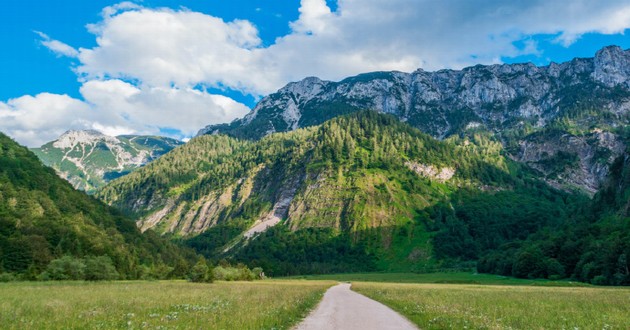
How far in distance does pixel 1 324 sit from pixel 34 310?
7.07 meters

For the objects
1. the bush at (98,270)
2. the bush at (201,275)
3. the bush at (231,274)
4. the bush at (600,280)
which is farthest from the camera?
the bush at (231,274)

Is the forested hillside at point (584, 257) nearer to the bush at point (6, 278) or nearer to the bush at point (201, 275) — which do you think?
the bush at point (201, 275)

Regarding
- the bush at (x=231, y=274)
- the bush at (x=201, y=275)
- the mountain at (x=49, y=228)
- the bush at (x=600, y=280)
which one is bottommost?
the bush at (x=231, y=274)

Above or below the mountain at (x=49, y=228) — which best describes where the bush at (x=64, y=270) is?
below

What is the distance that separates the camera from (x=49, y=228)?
132 m

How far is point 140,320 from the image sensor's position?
77.9 ft

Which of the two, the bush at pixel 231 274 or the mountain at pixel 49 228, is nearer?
Result: the mountain at pixel 49 228

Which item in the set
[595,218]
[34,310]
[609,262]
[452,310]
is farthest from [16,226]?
[595,218]

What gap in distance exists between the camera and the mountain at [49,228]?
110 meters

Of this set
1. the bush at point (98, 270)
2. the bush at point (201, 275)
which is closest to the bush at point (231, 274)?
the bush at point (201, 275)

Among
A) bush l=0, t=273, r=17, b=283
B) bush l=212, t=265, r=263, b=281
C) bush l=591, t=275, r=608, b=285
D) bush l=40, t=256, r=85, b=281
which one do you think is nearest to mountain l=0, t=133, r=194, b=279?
bush l=0, t=273, r=17, b=283

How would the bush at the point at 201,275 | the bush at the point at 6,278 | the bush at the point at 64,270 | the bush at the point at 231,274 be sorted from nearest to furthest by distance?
the bush at the point at 6,278
the bush at the point at 64,270
the bush at the point at 201,275
the bush at the point at 231,274

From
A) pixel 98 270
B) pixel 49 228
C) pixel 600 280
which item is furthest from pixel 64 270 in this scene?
pixel 600 280

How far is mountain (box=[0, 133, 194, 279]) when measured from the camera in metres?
110
